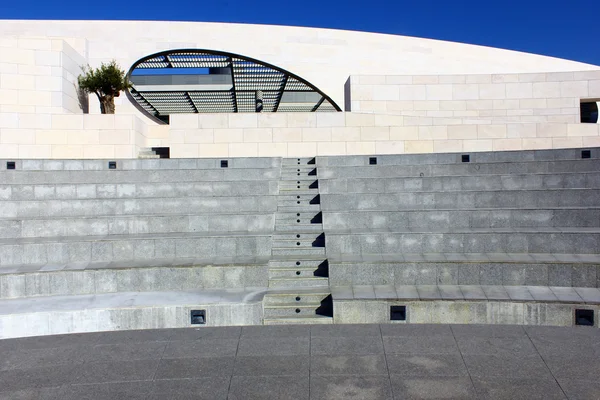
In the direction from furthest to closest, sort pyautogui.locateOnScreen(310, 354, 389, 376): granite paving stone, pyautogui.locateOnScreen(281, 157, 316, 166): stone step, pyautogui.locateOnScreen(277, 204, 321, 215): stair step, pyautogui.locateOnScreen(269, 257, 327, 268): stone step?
pyautogui.locateOnScreen(281, 157, 316, 166): stone step, pyautogui.locateOnScreen(277, 204, 321, 215): stair step, pyautogui.locateOnScreen(269, 257, 327, 268): stone step, pyautogui.locateOnScreen(310, 354, 389, 376): granite paving stone

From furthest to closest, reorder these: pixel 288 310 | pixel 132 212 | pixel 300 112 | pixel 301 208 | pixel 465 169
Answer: pixel 300 112 → pixel 465 169 → pixel 301 208 → pixel 132 212 → pixel 288 310

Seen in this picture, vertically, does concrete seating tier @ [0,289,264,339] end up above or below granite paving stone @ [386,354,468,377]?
above

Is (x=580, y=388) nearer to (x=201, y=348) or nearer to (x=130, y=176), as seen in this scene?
(x=201, y=348)

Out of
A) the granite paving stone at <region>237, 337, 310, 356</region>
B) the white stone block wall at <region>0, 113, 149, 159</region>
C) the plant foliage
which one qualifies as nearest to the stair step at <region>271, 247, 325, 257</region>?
the granite paving stone at <region>237, 337, 310, 356</region>

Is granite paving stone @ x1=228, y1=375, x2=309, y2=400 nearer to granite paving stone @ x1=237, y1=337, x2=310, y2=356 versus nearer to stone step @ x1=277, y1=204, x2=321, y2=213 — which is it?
granite paving stone @ x1=237, y1=337, x2=310, y2=356

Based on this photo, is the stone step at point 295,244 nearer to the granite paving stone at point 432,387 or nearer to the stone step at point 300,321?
the stone step at point 300,321

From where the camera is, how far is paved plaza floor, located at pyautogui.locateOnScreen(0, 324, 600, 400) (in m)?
4.61

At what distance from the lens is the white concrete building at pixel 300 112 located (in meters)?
13.6

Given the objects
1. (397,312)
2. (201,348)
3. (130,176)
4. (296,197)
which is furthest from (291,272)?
(130,176)

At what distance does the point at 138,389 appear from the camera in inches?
184

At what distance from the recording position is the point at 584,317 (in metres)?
6.50

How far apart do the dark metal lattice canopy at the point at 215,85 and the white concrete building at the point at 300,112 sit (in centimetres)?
28

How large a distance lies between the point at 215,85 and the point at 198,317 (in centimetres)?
2254

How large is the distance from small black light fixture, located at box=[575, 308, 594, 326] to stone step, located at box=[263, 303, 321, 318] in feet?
10.9
